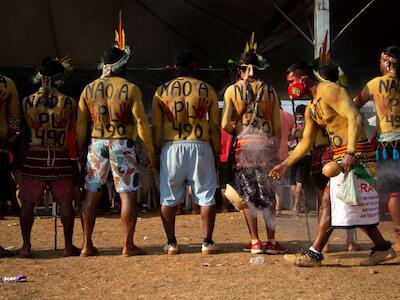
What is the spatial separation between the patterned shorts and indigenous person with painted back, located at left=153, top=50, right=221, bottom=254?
1.14 ft

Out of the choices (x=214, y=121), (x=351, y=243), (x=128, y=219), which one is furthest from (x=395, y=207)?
(x=128, y=219)

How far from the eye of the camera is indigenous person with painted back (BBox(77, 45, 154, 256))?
21.0 feet

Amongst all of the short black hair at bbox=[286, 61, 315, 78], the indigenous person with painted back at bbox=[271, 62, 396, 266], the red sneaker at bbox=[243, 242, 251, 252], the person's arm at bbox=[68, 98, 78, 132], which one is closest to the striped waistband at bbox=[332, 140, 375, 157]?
the indigenous person with painted back at bbox=[271, 62, 396, 266]

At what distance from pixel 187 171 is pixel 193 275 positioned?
1.41 meters

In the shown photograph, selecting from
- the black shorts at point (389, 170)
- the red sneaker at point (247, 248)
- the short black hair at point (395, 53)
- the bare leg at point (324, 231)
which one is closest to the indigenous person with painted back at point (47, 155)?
the red sneaker at point (247, 248)

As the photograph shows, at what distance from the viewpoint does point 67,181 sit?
6680mm

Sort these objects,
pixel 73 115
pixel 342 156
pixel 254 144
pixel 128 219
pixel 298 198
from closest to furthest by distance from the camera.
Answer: pixel 342 156
pixel 128 219
pixel 254 144
pixel 73 115
pixel 298 198

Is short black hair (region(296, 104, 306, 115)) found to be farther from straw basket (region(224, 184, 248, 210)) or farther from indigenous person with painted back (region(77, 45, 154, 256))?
indigenous person with painted back (region(77, 45, 154, 256))

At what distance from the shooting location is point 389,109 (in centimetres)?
635

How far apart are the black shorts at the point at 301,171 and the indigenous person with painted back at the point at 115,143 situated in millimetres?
3209

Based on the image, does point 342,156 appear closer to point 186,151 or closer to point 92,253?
point 186,151

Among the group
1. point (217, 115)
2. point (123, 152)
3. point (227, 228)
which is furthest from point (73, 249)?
point (227, 228)

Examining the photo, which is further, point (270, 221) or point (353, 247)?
point (353, 247)

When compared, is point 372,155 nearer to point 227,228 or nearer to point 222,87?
point 227,228
